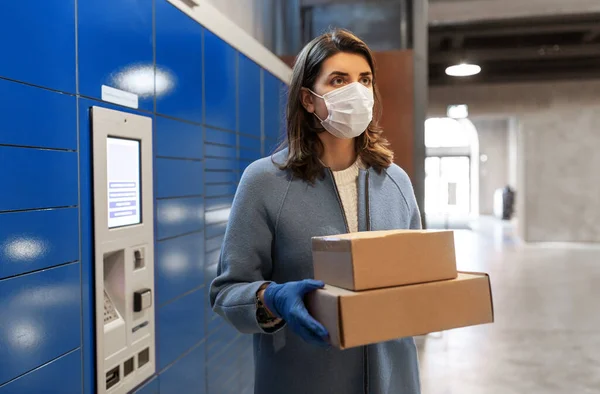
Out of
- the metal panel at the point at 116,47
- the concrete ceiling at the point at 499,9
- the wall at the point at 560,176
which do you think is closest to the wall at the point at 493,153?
the wall at the point at 560,176

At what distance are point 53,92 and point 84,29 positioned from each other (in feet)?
0.84

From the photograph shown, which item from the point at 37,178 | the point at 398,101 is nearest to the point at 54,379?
the point at 37,178

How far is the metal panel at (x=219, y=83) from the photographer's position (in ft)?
8.21

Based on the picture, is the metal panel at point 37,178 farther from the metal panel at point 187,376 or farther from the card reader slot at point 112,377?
the metal panel at point 187,376

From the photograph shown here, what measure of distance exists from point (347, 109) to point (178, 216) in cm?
115

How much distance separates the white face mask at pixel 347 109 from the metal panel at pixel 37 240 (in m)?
0.77

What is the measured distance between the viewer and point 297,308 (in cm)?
98

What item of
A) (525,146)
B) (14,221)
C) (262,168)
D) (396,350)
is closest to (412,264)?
(396,350)

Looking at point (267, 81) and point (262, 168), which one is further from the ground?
point (267, 81)

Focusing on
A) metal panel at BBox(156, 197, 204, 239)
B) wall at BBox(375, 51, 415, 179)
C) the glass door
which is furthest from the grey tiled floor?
the glass door

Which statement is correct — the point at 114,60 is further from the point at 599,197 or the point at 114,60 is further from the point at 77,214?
the point at 599,197

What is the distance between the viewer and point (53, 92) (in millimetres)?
1409

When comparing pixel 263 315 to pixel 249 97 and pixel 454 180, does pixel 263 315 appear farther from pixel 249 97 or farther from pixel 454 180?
pixel 454 180

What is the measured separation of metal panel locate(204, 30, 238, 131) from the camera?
250 cm
